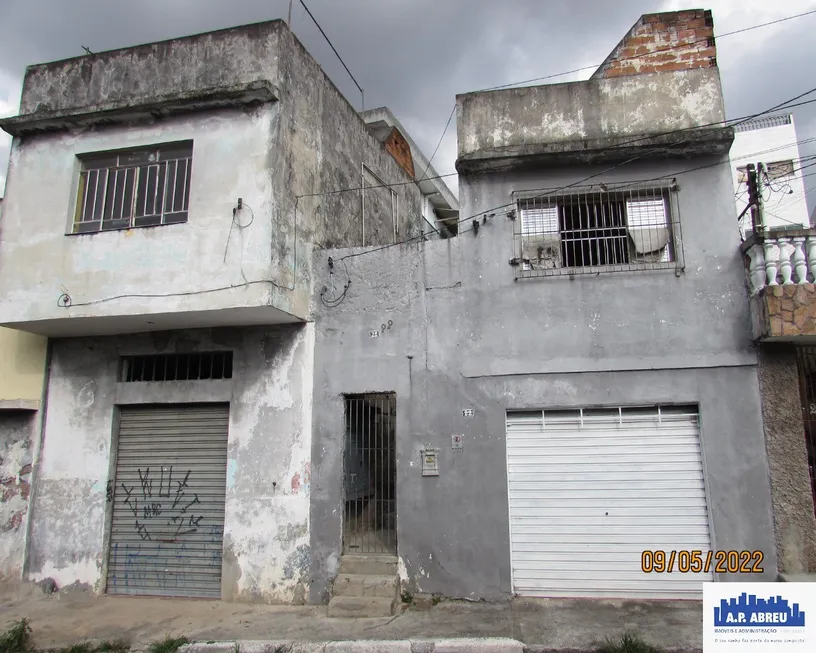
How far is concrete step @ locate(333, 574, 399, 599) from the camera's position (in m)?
7.09

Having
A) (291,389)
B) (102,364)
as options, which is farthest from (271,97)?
(102,364)

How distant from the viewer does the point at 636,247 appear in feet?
25.3

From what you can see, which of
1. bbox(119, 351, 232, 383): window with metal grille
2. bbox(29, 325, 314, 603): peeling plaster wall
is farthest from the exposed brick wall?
bbox(119, 351, 232, 383): window with metal grille

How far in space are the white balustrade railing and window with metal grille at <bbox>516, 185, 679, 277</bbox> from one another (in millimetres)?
1006

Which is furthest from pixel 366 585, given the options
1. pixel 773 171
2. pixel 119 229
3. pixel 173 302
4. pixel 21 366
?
pixel 773 171

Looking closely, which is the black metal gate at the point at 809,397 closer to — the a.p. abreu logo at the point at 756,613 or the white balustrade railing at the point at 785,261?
the white balustrade railing at the point at 785,261

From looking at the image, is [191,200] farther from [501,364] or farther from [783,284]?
[783,284]

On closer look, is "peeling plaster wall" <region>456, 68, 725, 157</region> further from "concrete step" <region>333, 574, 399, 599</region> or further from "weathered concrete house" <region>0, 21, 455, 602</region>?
"concrete step" <region>333, 574, 399, 599</region>

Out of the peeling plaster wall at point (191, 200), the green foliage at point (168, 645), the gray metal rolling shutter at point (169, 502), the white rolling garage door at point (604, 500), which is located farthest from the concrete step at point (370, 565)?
the peeling plaster wall at point (191, 200)

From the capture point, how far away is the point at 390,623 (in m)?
6.61

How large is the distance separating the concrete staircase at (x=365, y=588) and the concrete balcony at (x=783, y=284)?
17.7 feet
